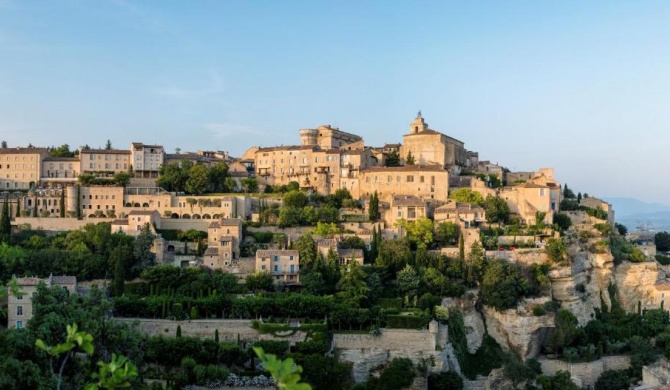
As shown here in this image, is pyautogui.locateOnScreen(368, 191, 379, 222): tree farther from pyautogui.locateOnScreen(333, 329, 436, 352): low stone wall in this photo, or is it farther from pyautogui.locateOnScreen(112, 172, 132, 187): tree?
pyautogui.locateOnScreen(112, 172, 132, 187): tree

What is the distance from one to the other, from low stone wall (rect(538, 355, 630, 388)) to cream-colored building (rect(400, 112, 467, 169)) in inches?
907

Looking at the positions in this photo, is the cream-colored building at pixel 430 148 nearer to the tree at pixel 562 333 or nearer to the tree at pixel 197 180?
the tree at pixel 197 180

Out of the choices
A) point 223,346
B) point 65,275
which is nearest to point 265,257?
point 223,346

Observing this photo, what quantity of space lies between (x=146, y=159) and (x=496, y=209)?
3029 cm

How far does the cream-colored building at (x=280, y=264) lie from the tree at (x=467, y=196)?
55.5 feet

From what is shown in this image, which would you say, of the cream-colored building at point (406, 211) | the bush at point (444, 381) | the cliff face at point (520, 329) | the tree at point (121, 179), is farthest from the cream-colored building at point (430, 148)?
the bush at point (444, 381)

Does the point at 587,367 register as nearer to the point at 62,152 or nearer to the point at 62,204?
the point at 62,204

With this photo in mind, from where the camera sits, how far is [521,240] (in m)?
47.8

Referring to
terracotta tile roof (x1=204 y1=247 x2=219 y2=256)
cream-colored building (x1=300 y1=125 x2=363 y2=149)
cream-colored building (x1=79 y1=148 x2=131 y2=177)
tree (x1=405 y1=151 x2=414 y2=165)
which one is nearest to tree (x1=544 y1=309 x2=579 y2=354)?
terracotta tile roof (x1=204 y1=247 x2=219 y2=256)

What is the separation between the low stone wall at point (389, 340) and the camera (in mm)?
36781

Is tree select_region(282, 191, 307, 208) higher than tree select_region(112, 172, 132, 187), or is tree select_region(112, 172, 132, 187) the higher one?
tree select_region(112, 172, 132, 187)

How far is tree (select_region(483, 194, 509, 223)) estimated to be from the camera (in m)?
50.8

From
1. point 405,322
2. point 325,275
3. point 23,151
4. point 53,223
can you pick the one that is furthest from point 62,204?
point 405,322

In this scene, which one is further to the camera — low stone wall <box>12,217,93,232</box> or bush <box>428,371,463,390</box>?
low stone wall <box>12,217,93,232</box>
